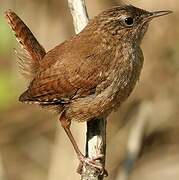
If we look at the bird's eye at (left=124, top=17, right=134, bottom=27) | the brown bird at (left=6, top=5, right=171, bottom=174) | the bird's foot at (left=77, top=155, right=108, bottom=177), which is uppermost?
the bird's eye at (left=124, top=17, right=134, bottom=27)

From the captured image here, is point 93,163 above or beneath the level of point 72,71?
beneath

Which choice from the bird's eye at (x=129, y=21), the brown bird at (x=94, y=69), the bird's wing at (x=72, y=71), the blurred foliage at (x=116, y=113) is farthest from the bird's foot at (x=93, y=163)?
the blurred foliage at (x=116, y=113)

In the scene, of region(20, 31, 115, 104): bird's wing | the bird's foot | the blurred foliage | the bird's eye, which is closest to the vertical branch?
the bird's foot

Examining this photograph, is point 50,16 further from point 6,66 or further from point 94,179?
point 94,179

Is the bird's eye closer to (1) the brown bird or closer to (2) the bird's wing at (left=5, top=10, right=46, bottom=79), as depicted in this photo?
(1) the brown bird

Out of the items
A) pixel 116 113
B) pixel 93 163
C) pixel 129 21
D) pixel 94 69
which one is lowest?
pixel 116 113

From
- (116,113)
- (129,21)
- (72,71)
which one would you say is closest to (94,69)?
(72,71)

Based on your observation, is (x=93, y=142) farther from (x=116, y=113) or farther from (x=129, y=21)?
(x=116, y=113)
